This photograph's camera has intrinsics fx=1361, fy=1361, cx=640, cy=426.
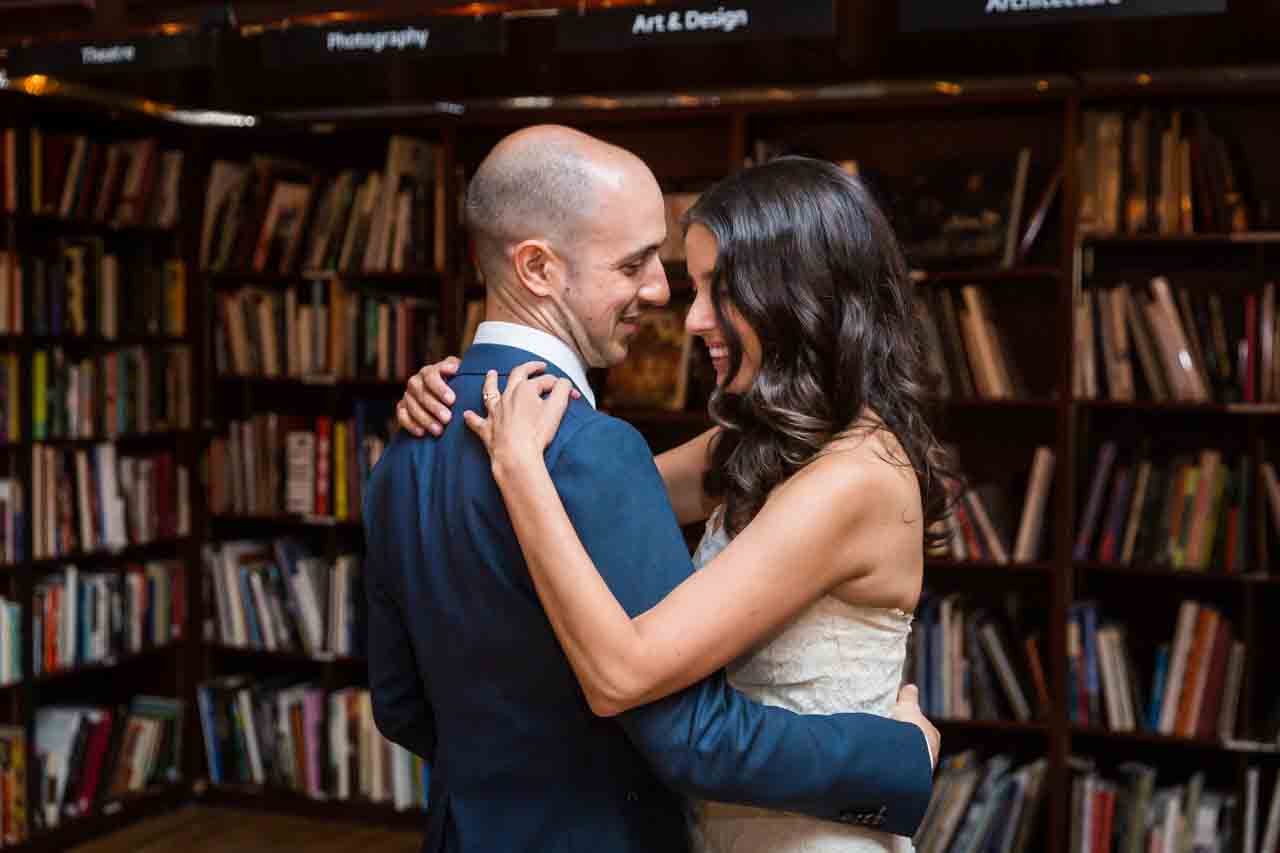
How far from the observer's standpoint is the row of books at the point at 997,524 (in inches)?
158

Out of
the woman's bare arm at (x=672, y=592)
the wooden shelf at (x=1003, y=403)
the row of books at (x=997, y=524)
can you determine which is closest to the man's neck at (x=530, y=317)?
the woman's bare arm at (x=672, y=592)

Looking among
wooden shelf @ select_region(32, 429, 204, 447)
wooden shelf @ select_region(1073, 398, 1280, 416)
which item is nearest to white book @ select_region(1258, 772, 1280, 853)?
Result: wooden shelf @ select_region(1073, 398, 1280, 416)

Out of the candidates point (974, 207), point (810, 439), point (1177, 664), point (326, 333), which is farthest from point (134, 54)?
point (1177, 664)

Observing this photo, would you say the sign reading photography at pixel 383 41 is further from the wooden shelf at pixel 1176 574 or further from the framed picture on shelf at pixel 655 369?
the wooden shelf at pixel 1176 574

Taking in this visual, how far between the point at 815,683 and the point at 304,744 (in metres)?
3.65

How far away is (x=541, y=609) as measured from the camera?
4.80 ft

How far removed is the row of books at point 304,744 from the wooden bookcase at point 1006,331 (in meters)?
0.08

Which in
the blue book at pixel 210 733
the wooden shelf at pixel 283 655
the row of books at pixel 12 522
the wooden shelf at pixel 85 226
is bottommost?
the blue book at pixel 210 733

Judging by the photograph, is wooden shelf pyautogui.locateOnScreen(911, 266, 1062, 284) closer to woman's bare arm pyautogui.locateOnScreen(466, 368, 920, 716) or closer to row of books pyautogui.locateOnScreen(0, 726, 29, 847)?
woman's bare arm pyautogui.locateOnScreen(466, 368, 920, 716)

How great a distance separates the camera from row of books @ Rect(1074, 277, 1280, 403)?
3.77 metres

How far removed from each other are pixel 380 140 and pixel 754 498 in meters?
3.74

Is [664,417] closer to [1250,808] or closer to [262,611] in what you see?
[262,611]

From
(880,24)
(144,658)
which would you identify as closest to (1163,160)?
(880,24)

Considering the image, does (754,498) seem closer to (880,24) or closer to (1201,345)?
(880,24)
